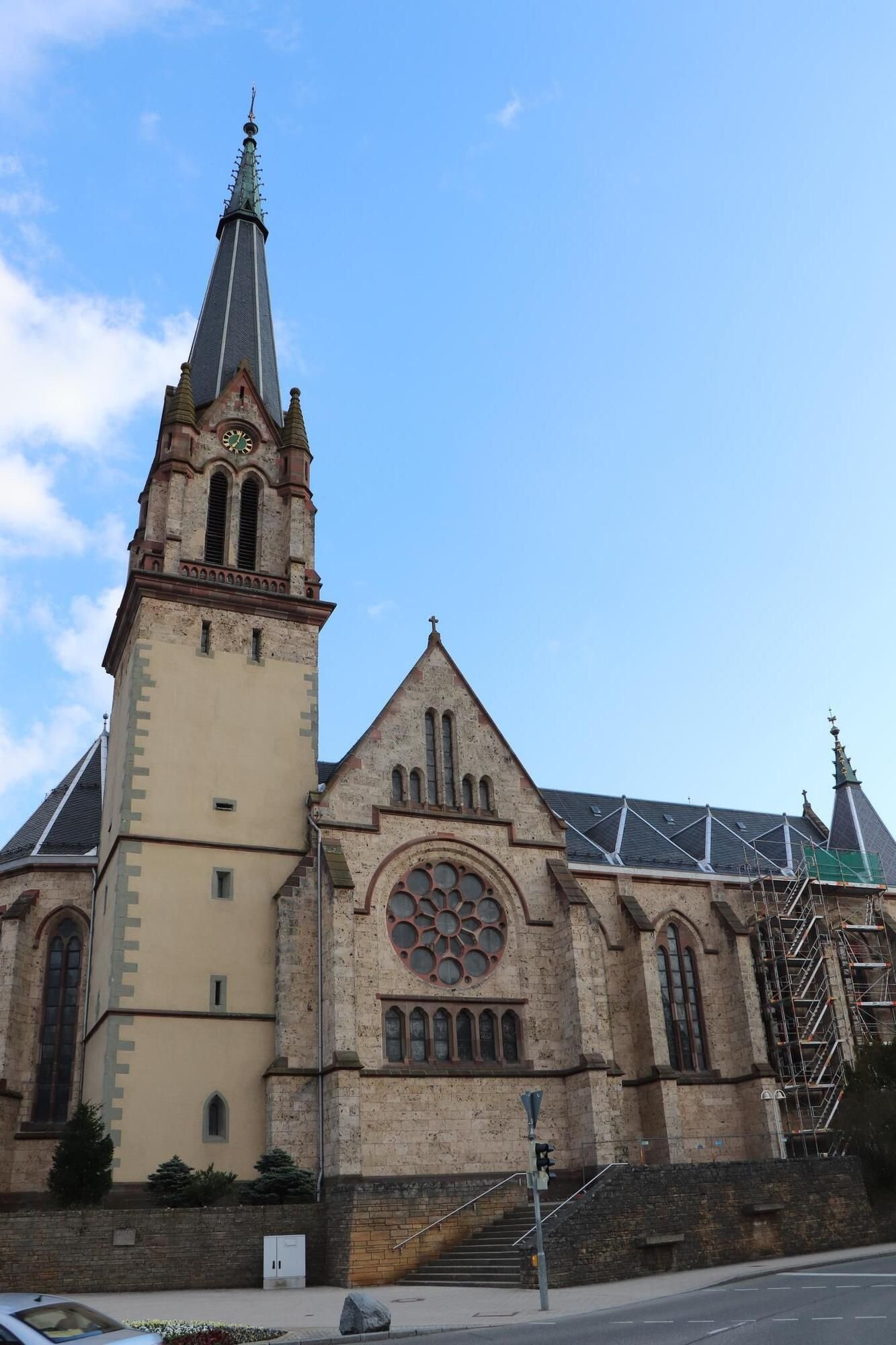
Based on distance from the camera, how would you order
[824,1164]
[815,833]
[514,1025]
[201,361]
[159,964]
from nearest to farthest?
[824,1164], [159,964], [514,1025], [201,361], [815,833]

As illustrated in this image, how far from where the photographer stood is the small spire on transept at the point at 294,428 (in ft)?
122

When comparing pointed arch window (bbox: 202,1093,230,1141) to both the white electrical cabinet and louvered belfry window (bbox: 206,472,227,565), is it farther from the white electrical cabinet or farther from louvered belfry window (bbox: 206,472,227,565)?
louvered belfry window (bbox: 206,472,227,565)

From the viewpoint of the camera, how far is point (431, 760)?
33094mm

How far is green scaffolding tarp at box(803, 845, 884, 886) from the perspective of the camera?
40.6 m

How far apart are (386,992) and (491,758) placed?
805 cm

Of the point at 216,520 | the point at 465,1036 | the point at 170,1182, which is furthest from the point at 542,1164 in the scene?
the point at 216,520

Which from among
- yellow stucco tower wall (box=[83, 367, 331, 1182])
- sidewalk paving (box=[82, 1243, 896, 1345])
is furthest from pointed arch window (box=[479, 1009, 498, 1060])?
sidewalk paving (box=[82, 1243, 896, 1345])

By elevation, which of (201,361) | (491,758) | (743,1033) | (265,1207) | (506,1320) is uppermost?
(201,361)

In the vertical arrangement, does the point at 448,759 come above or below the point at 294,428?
below

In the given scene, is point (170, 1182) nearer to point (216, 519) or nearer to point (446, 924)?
point (446, 924)

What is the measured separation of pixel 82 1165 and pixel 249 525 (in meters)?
19.6

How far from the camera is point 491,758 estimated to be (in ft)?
111

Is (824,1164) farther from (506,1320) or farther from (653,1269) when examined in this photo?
(506,1320)

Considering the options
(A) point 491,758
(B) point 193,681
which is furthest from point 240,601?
(A) point 491,758
